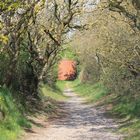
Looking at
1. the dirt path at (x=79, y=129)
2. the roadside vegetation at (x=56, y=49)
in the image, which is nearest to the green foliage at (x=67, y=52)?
the roadside vegetation at (x=56, y=49)

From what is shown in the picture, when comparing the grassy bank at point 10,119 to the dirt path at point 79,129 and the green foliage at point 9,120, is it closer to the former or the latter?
the green foliage at point 9,120

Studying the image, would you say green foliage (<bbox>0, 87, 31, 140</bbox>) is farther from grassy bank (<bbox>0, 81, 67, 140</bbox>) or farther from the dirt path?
the dirt path

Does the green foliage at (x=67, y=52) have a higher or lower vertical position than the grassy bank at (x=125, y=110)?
higher

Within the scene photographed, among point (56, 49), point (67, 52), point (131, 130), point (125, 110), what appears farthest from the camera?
point (67, 52)

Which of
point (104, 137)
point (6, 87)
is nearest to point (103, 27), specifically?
point (6, 87)

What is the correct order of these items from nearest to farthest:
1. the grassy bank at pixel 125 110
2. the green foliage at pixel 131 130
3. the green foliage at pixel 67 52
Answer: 1. the green foliage at pixel 131 130
2. the grassy bank at pixel 125 110
3. the green foliage at pixel 67 52

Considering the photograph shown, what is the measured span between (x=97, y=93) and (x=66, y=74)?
1847 inches

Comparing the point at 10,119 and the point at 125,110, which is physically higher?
the point at 10,119

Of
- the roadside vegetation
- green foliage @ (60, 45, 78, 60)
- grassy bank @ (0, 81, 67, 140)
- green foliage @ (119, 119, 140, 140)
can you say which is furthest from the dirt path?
green foliage @ (60, 45, 78, 60)

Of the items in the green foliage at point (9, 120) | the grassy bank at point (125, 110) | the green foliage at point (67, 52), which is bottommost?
the grassy bank at point (125, 110)

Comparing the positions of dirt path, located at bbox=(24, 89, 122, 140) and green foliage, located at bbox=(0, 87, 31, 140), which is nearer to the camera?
green foliage, located at bbox=(0, 87, 31, 140)

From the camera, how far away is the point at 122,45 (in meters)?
27.6

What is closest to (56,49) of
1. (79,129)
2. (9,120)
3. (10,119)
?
(79,129)

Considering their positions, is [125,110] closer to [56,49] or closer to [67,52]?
[56,49]
